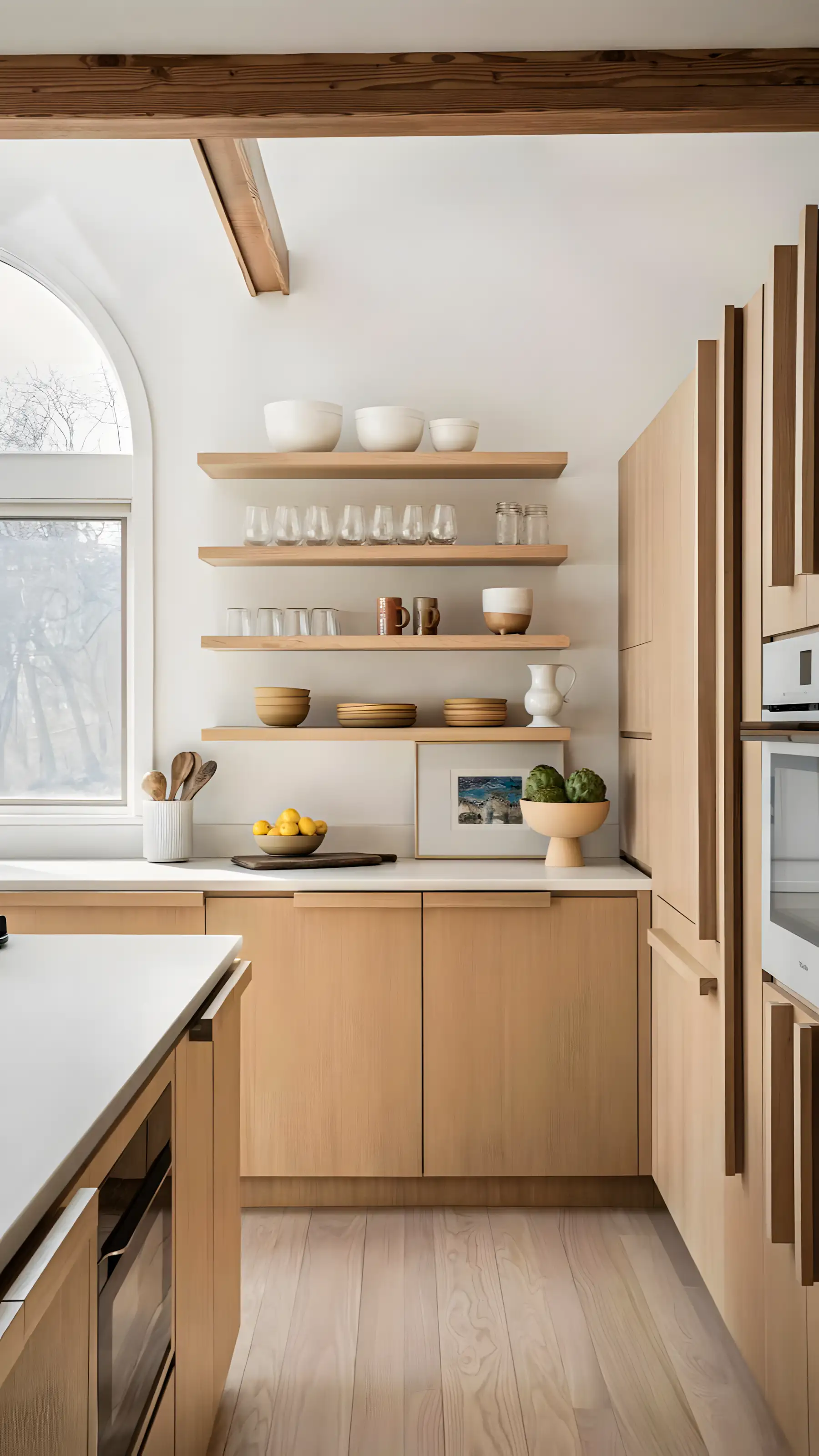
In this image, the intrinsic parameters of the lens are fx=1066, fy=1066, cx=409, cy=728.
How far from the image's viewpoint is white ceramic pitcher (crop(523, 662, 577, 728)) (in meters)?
3.18

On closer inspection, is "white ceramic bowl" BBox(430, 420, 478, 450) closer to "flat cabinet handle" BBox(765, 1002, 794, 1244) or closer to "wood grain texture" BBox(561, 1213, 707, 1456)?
"flat cabinet handle" BBox(765, 1002, 794, 1244)

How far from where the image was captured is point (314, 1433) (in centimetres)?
198

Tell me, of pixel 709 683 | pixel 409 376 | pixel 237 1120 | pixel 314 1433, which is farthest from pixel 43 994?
pixel 409 376

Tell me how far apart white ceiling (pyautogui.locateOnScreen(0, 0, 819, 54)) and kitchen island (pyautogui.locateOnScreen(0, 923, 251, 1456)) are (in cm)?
154

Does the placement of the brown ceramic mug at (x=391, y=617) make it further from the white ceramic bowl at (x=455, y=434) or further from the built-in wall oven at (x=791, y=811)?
the built-in wall oven at (x=791, y=811)

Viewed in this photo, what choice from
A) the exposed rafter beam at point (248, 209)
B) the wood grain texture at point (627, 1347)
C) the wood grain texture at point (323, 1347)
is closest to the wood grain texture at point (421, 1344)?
the wood grain texture at point (323, 1347)

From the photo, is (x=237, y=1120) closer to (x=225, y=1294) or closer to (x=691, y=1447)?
(x=225, y=1294)

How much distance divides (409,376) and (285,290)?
0.47 m

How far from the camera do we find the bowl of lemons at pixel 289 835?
3158 millimetres

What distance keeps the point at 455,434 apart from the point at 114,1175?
2.46 metres

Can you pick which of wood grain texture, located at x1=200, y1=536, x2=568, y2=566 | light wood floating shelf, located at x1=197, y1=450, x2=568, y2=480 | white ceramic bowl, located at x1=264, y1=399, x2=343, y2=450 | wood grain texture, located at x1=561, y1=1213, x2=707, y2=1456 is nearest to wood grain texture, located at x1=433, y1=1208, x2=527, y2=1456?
wood grain texture, located at x1=561, y1=1213, x2=707, y2=1456

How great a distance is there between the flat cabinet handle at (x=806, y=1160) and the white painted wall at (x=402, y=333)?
5.64 feet

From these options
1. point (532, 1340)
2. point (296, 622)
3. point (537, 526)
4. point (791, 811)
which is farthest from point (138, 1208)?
point (537, 526)

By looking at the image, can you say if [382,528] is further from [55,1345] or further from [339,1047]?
[55,1345]
